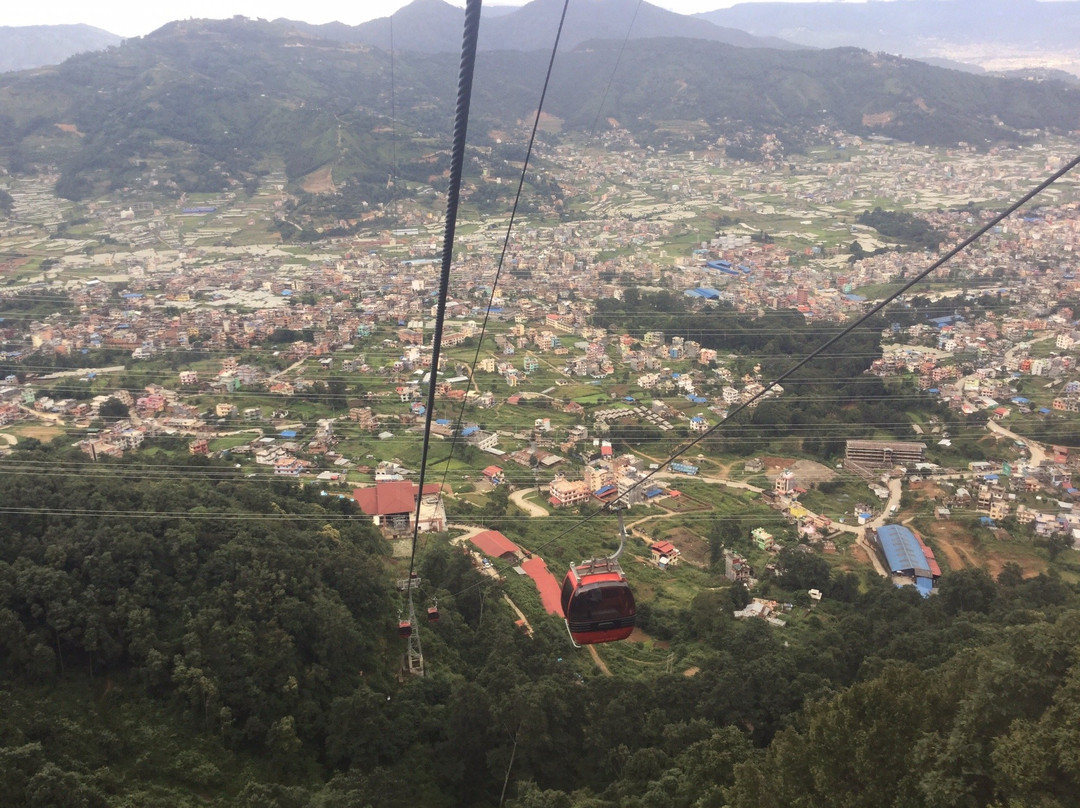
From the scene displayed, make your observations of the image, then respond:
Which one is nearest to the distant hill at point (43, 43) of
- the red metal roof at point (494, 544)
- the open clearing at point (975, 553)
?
the red metal roof at point (494, 544)

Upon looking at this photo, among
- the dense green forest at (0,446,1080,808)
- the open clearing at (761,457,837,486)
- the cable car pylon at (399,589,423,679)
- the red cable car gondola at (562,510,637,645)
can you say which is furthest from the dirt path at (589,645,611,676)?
the open clearing at (761,457,837,486)

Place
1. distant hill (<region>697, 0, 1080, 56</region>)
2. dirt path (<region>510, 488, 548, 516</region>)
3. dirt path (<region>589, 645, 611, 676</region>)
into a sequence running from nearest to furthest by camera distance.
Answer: dirt path (<region>589, 645, 611, 676</region>), dirt path (<region>510, 488, 548, 516</region>), distant hill (<region>697, 0, 1080, 56</region>)

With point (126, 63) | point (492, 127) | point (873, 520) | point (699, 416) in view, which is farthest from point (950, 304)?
point (126, 63)

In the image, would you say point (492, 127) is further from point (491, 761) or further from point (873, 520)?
point (491, 761)

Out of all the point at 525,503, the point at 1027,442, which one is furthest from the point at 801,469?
the point at 525,503

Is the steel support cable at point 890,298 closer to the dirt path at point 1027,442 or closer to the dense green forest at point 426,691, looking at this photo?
the dense green forest at point 426,691

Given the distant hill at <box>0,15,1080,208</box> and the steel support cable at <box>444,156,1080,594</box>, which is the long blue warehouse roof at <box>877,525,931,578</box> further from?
the distant hill at <box>0,15,1080,208</box>
